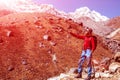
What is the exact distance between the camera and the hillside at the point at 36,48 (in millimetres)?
24016

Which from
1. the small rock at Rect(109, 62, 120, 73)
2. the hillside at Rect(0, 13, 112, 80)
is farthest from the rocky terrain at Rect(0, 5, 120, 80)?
the small rock at Rect(109, 62, 120, 73)

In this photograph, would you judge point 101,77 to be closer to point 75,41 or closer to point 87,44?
point 87,44

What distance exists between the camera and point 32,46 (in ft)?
91.8

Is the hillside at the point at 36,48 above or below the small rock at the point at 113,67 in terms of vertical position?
above

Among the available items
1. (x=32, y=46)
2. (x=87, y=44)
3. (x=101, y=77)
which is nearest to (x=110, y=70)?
(x=101, y=77)

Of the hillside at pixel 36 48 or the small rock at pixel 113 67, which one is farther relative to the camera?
the hillside at pixel 36 48

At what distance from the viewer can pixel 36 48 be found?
2788 cm

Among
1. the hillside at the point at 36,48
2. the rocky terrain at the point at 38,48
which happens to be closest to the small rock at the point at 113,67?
the rocky terrain at the point at 38,48

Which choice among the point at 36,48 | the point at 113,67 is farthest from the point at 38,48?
the point at 113,67

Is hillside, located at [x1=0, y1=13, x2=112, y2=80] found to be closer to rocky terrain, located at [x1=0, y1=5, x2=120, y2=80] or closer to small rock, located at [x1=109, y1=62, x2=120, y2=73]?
rocky terrain, located at [x1=0, y1=5, x2=120, y2=80]

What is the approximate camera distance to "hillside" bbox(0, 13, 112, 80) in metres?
24.0

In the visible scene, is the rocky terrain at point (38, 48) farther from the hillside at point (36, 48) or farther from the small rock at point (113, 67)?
the small rock at point (113, 67)

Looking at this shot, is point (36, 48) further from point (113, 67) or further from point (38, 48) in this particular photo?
point (113, 67)

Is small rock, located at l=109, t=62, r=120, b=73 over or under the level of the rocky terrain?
under
